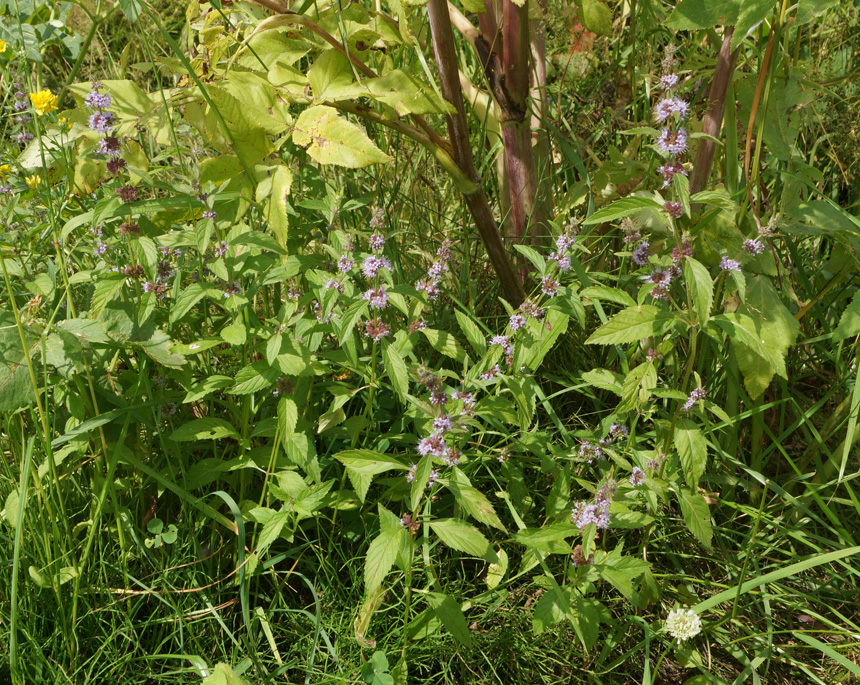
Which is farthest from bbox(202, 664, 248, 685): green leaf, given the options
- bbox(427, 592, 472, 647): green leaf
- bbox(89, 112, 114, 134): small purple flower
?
bbox(89, 112, 114, 134): small purple flower

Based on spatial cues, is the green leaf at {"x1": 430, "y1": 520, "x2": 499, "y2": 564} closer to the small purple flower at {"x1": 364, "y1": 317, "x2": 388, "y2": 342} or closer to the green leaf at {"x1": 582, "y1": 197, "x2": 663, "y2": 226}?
the small purple flower at {"x1": 364, "y1": 317, "x2": 388, "y2": 342}

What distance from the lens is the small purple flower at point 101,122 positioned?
152cm

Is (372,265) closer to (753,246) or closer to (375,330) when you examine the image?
(375,330)

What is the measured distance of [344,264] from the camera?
1513 mm

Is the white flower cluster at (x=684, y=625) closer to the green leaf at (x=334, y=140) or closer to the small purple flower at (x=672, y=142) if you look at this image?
the small purple flower at (x=672, y=142)

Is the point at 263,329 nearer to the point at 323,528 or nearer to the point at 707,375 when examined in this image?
the point at 323,528

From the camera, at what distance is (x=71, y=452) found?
5.25 ft

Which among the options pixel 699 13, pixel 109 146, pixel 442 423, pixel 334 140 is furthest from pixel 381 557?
pixel 699 13

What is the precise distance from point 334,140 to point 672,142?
63cm

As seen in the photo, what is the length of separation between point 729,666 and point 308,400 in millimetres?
1128

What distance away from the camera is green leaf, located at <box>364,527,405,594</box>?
1247 millimetres

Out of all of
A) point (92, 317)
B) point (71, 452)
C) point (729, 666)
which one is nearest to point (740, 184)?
point (729, 666)

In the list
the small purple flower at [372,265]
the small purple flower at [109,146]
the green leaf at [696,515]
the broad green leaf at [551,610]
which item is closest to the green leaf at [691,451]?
the green leaf at [696,515]

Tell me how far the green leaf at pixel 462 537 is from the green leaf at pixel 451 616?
132mm
